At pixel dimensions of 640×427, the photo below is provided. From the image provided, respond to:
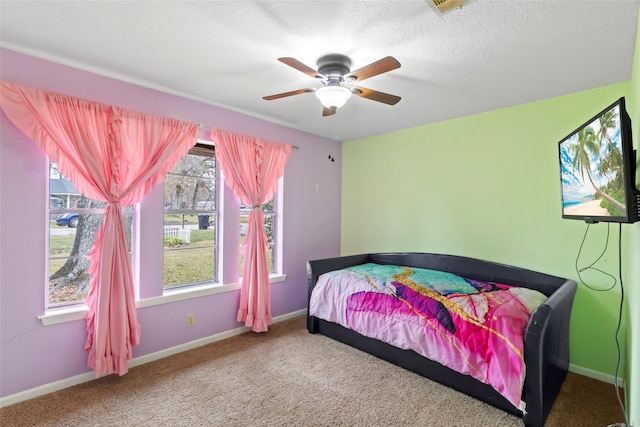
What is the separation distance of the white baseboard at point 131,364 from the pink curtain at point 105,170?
0.17m

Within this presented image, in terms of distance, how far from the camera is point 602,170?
5.24 feet

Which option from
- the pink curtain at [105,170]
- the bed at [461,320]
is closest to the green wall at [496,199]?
the bed at [461,320]

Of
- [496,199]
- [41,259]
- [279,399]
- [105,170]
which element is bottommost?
[279,399]

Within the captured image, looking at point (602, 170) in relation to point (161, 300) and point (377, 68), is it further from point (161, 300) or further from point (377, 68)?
point (161, 300)

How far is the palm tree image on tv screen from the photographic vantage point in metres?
1.43

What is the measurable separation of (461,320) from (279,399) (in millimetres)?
1435

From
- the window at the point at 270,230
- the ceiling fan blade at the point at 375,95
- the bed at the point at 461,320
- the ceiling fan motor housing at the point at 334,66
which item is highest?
the ceiling fan motor housing at the point at 334,66

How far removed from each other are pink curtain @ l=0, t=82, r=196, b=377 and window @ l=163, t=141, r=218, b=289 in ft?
1.27

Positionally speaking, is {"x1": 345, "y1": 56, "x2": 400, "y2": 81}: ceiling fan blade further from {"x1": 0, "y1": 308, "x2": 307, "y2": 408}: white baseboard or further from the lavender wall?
{"x1": 0, "y1": 308, "x2": 307, "y2": 408}: white baseboard

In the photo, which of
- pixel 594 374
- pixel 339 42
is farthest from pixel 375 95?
pixel 594 374

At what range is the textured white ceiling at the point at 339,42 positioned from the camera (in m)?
1.66

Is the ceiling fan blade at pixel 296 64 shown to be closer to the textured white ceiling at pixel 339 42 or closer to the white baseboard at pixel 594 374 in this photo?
the textured white ceiling at pixel 339 42

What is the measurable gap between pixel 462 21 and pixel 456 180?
77.5 inches

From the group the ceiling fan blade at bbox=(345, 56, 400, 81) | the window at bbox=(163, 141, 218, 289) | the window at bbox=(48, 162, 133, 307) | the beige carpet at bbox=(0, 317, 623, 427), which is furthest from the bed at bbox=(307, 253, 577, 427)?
the window at bbox=(48, 162, 133, 307)
